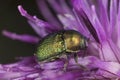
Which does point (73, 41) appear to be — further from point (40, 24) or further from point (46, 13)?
point (46, 13)

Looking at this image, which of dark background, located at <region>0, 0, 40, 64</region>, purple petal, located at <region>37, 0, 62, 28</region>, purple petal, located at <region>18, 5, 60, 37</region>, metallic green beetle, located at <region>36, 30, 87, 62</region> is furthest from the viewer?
dark background, located at <region>0, 0, 40, 64</region>

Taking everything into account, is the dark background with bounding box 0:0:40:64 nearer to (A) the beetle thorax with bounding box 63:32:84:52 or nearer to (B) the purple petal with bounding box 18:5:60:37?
(B) the purple petal with bounding box 18:5:60:37

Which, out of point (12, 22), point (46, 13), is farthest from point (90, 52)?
point (12, 22)

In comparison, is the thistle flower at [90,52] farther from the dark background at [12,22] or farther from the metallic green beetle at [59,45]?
the dark background at [12,22]

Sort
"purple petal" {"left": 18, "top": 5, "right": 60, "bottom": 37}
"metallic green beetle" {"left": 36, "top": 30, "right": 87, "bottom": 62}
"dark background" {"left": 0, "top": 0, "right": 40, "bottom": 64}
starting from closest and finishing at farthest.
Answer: "metallic green beetle" {"left": 36, "top": 30, "right": 87, "bottom": 62}
"purple petal" {"left": 18, "top": 5, "right": 60, "bottom": 37}
"dark background" {"left": 0, "top": 0, "right": 40, "bottom": 64}

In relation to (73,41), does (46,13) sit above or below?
above

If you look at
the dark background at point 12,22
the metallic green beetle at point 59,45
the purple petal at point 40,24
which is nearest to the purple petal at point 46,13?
the purple petal at point 40,24

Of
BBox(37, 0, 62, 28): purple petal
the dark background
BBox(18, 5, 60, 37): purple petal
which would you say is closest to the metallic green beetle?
BBox(18, 5, 60, 37): purple petal

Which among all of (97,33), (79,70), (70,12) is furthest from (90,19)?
(70,12)

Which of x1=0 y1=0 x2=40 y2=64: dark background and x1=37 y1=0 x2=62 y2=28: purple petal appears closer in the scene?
x1=37 y1=0 x2=62 y2=28: purple petal
